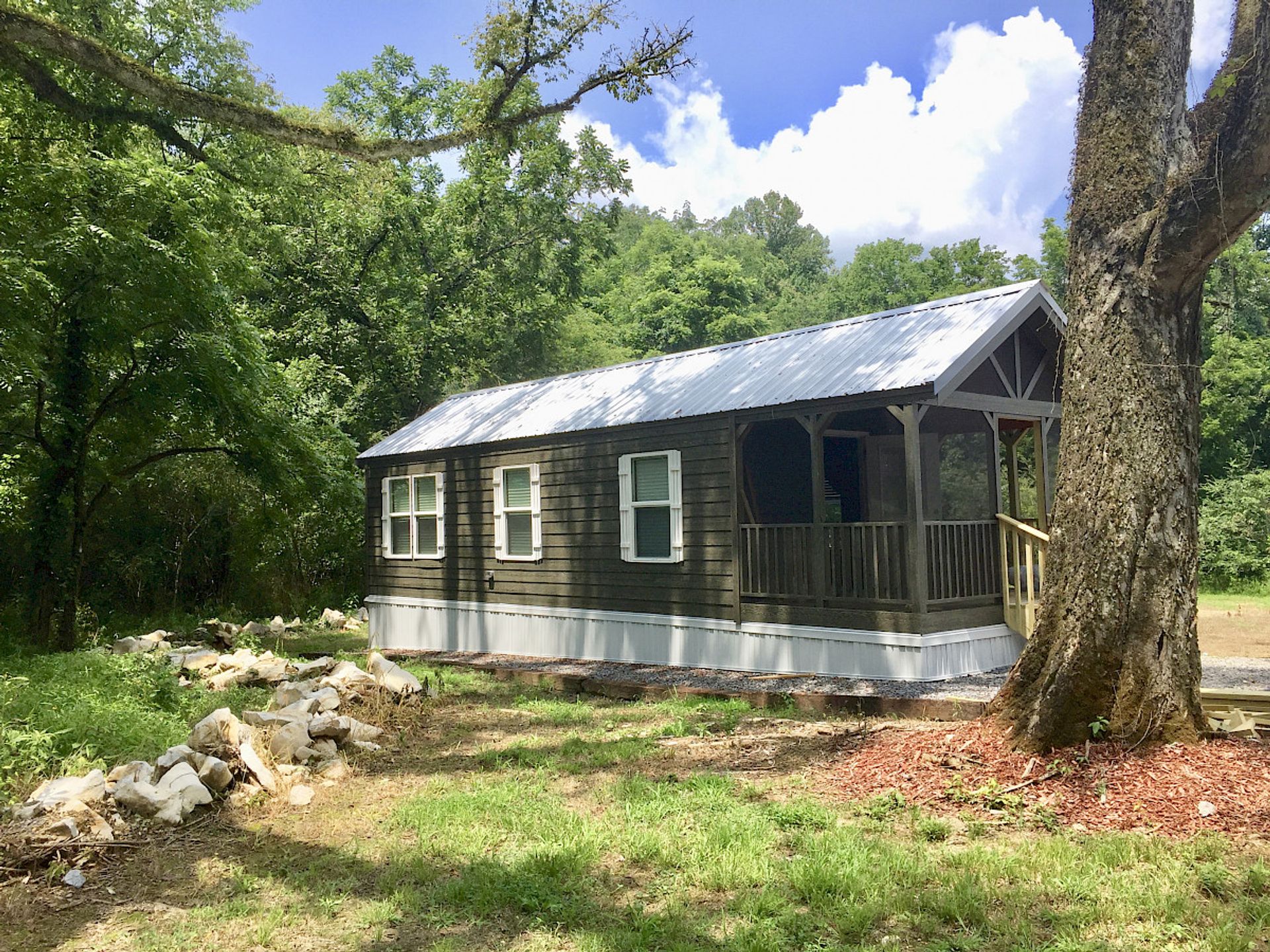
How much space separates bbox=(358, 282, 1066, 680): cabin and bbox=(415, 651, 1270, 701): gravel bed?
0.24m

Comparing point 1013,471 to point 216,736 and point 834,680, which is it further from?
point 216,736

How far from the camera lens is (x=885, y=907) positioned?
4.04m

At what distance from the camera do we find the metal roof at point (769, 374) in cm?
964

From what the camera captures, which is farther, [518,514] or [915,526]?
[518,514]

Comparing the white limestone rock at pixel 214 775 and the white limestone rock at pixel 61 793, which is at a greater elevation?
the white limestone rock at pixel 61 793

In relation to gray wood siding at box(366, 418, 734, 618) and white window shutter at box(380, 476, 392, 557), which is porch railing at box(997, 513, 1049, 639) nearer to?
gray wood siding at box(366, 418, 734, 618)

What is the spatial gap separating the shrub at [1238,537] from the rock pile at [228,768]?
19.6m

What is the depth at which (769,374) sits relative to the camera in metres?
11.2

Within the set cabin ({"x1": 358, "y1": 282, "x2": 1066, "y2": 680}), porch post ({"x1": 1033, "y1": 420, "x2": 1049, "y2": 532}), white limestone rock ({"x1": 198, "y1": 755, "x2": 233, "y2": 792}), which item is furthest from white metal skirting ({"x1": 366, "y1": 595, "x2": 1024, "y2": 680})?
white limestone rock ({"x1": 198, "y1": 755, "x2": 233, "y2": 792})

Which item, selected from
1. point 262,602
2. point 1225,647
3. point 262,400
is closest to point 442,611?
point 262,400

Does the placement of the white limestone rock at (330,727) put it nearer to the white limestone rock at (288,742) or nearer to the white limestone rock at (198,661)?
the white limestone rock at (288,742)

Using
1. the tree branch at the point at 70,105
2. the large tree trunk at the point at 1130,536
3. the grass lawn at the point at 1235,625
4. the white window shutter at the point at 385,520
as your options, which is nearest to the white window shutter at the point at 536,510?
the white window shutter at the point at 385,520

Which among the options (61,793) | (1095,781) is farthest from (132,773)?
(1095,781)

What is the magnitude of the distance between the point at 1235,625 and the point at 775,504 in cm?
773
